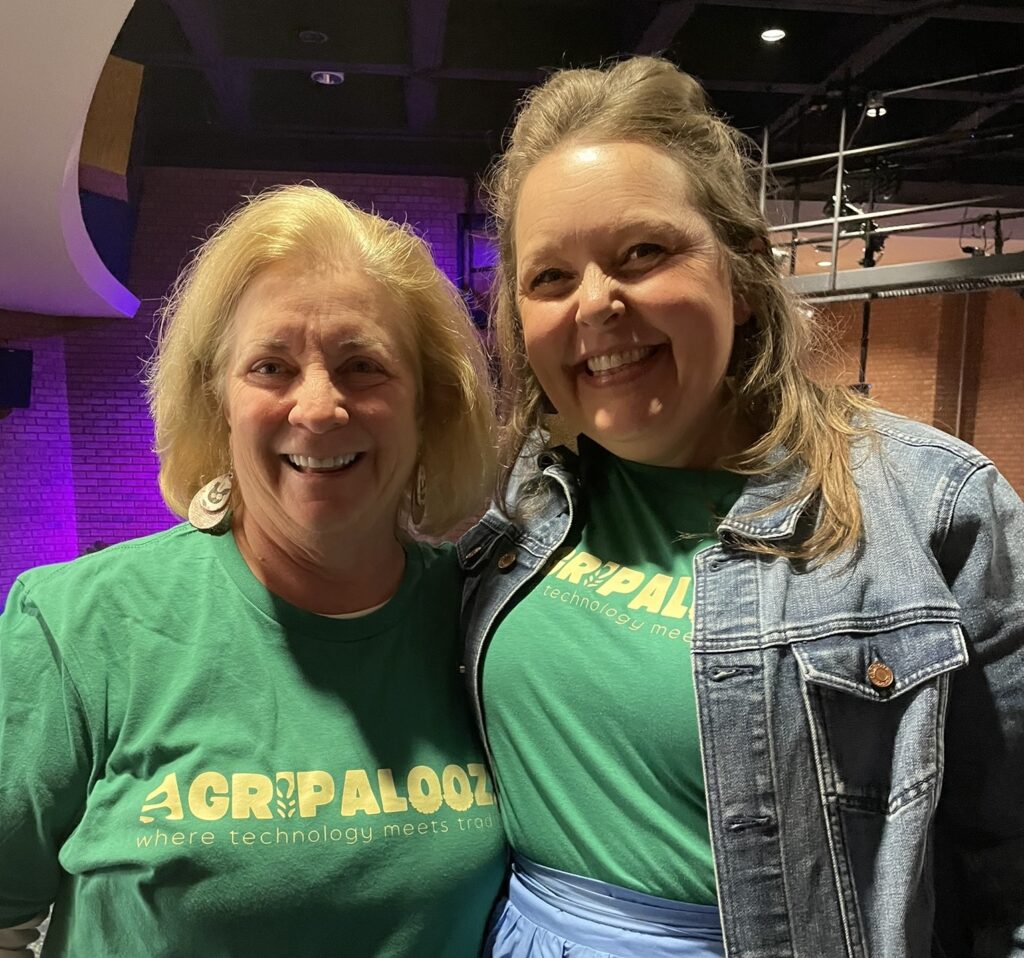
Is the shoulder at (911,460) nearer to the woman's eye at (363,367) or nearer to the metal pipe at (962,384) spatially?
the woman's eye at (363,367)

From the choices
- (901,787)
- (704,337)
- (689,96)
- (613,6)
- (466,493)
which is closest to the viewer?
Answer: (901,787)

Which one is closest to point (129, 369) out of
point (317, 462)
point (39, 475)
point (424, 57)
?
point (39, 475)

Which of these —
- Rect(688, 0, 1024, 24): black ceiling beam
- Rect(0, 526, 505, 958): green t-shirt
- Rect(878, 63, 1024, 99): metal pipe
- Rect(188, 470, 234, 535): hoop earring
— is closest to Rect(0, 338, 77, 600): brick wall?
Rect(688, 0, 1024, 24): black ceiling beam

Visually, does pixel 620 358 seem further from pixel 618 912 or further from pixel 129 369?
pixel 129 369

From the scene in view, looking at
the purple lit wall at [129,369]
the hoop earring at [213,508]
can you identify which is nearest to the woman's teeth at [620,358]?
the hoop earring at [213,508]

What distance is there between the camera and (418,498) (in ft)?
5.16

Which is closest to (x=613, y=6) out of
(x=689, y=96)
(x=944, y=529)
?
(x=689, y=96)

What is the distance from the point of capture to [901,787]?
1.01 metres

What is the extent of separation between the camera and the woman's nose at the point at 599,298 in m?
1.21

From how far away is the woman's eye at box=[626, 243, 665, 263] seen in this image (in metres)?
1.23

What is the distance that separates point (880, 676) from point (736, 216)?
2.30ft

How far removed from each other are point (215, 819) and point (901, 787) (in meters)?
0.86

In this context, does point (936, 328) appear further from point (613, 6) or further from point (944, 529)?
point (944, 529)

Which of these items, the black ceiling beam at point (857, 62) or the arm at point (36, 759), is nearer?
the arm at point (36, 759)
